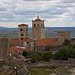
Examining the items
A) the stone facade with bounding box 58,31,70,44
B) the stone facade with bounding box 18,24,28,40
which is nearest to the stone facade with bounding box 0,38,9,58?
the stone facade with bounding box 58,31,70,44

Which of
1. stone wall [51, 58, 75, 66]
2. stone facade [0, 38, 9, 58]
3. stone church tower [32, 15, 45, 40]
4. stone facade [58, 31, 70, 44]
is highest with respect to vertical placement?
stone church tower [32, 15, 45, 40]

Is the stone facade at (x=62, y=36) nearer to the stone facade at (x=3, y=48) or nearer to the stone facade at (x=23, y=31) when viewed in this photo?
the stone facade at (x=3, y=48)

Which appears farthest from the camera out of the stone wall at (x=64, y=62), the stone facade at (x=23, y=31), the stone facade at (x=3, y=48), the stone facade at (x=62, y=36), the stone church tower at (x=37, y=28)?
the stone facade at (x=23, y=31)

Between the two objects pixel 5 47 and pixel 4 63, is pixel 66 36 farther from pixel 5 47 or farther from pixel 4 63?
pixel 4 63

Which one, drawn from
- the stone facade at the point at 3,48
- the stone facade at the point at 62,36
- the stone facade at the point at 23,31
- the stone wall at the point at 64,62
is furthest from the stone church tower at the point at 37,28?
the stone wall at the point at 64,62

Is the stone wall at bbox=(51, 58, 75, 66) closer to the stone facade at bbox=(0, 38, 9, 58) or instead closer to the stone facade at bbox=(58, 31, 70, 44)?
the stone facade at bbox=(0, 38, 9, 58)

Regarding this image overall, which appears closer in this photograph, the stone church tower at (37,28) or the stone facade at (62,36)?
the stone facade at (62,36)

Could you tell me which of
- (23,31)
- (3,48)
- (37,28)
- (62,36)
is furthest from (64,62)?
(23,31)

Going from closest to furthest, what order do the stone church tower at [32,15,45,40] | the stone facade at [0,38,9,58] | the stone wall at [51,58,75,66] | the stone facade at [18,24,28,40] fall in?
the stone wall at [51,58,75,66], the stone facade at [0,38,9,58], the stone church tower at [32,15,45,40], the stone facade at [18,24,28,40]

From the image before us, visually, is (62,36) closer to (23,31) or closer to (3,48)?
(3,48)

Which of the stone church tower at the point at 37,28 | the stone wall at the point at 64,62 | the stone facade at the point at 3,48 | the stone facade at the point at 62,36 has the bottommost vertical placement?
the stone wall at the point at 64,62

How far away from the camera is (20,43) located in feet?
208

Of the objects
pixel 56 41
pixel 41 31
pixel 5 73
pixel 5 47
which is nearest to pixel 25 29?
pixel 41 31

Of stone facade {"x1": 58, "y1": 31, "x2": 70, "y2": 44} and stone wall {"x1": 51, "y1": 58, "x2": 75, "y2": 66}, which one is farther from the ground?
stone facade {"x1": 58, "y1": 31, "x2": 70, "y2": 44}
